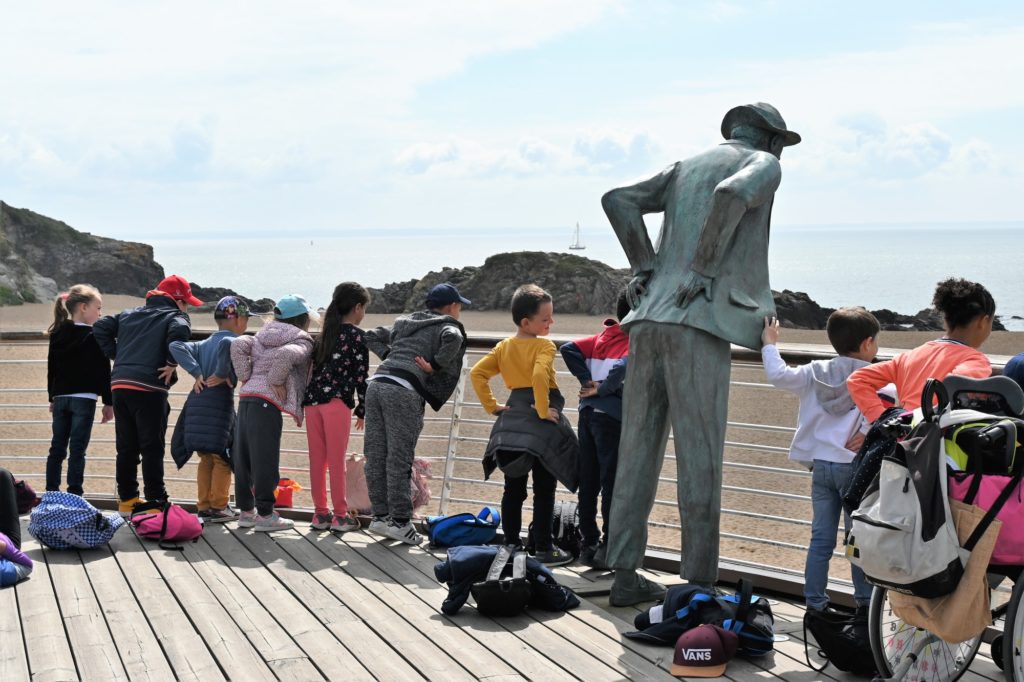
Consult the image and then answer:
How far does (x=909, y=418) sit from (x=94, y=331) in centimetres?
496

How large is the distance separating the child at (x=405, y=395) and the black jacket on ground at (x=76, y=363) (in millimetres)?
1863

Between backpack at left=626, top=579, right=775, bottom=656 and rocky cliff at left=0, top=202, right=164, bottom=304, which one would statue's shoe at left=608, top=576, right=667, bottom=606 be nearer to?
backpack at left=626, top=579, right=775, bottom=656

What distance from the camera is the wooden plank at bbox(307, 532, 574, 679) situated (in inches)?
173

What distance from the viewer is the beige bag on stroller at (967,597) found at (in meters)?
3.53

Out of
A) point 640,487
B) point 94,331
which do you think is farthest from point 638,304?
point 94,331

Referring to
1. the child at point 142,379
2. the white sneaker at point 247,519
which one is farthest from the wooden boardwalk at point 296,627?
the child at point 142,379

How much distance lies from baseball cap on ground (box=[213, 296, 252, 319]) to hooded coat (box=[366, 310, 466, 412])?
1003mm

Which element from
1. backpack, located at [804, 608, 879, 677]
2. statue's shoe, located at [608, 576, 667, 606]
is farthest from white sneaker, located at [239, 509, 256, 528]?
backpack, located at [804, 608, 879, 677]

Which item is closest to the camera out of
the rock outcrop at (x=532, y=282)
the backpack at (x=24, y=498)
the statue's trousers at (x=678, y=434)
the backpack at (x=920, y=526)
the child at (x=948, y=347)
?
the backpack at (x=920, y=526)

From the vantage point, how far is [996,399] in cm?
380

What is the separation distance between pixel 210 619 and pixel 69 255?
5806 centimetres

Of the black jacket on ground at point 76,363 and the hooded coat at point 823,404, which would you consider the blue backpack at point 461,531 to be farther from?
the black jacket on ground at point 76,363

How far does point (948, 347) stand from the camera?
13.9ft

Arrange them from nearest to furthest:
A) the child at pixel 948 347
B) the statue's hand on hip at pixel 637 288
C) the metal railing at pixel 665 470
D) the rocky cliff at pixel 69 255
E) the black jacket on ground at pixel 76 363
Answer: the child at pixel 948 347 → the statue's hand on hip at pixel 637 288 → the metal railing at pixel 665 470 → the black jacket on ground at pixel 76 363 → the rocky cliff at pixel 69 255
